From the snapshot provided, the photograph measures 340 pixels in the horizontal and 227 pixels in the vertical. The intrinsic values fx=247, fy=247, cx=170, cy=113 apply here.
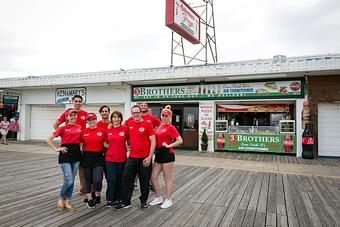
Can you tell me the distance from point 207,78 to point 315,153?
524 centimetres

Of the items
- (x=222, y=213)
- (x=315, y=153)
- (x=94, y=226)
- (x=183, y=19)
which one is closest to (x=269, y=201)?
(x=222, y=213)

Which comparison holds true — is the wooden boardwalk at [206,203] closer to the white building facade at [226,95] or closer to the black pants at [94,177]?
the black pants at [94,177]

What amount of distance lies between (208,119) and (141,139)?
778cm

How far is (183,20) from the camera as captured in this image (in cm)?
1191

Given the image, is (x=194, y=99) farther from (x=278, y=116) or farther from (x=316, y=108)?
(x=316, y=108)

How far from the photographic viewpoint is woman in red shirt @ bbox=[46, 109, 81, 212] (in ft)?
12.2

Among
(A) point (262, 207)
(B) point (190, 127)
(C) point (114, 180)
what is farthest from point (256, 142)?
(C) point (114, 180)

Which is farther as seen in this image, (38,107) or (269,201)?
(38,107)

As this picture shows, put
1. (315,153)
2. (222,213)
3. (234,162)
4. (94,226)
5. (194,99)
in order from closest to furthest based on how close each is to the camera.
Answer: (94,226)
(222,213)
(234,162)
(315,153)
(194,99)

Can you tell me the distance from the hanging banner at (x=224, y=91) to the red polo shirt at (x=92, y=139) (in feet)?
26.1

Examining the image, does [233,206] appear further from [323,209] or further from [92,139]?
[92,139]

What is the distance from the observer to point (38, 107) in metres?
15.7

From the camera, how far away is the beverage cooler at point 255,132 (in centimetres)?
1001

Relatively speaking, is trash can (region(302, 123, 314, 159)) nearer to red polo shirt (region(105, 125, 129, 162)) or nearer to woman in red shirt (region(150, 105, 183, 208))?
woman in red shirt (region(150, 105, 183, 208))
